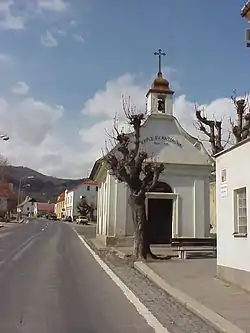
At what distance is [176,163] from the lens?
111 feet

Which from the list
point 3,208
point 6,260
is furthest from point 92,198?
point 6,260

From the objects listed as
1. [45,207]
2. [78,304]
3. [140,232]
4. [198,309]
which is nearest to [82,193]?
[45,207]

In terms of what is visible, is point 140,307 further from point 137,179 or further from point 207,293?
point 137,179

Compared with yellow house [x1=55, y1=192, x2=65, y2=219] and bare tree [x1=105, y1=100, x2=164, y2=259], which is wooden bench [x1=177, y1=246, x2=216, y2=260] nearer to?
bare tree [x1=105, y1=100, x2=164, y2=259]

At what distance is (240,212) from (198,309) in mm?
4011

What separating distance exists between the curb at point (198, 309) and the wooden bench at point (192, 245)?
793 cm

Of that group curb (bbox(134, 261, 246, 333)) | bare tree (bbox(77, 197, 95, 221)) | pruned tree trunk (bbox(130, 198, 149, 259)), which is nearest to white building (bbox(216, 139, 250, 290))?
curb (bbox(134, 261, 246, 333))

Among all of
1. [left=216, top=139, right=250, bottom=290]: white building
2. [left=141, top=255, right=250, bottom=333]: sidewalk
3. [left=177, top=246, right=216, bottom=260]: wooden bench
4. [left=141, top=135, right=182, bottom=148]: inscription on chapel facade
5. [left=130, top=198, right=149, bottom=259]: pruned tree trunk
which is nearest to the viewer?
[left=141, top=255, right=250, bottom=333]: sidewalk

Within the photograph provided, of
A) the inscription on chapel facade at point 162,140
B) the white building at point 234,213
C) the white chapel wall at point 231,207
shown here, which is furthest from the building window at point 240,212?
the inscription on chapel facade at point 162,140

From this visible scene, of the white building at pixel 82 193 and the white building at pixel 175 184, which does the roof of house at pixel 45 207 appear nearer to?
the white building at pixel 82 193

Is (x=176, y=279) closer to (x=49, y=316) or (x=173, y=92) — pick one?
(x=49, y=316)

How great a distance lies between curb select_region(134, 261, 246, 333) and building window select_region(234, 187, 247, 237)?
7.07 ft

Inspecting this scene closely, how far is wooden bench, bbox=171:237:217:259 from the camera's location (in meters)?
22.8

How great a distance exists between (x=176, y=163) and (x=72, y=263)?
16118 millimetres
